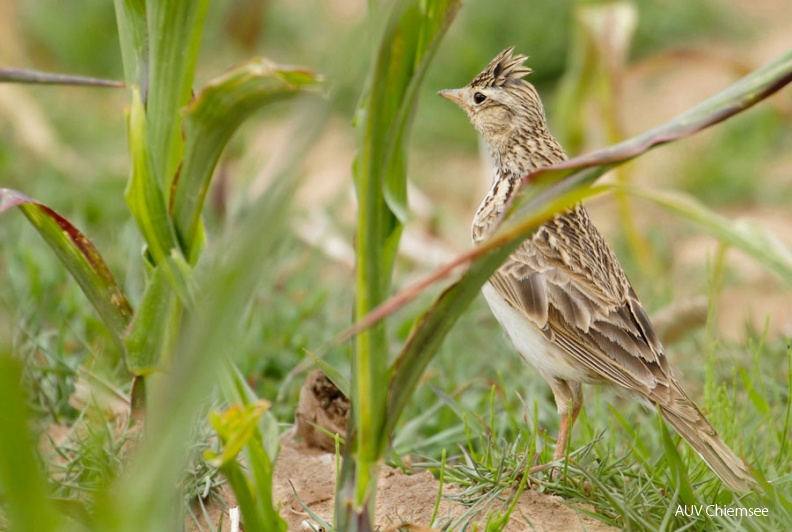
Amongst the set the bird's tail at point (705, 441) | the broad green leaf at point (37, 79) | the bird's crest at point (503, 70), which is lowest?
the bird's tail at point (705, 441)

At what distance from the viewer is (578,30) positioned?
5.60 m

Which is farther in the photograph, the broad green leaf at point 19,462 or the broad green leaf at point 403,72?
the broad green leaf at point 403,72

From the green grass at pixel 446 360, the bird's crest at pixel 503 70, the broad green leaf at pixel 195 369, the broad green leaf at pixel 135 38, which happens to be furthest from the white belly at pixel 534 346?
the broad green leaf at pixel 195 369

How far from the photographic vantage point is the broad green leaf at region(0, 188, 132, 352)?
7.54ft

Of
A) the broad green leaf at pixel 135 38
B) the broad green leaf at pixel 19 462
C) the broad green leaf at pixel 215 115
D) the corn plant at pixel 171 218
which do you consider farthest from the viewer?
the broad green leaf at pixel 135 38

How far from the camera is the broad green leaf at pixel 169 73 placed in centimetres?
234

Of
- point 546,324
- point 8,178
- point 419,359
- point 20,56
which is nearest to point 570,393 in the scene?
point 546,324

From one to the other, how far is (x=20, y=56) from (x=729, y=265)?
525cm

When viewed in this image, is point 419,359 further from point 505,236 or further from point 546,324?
point 546,324

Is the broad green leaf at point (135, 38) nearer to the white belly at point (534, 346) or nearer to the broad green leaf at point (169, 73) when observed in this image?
the broad green leaf at point (169, 73)

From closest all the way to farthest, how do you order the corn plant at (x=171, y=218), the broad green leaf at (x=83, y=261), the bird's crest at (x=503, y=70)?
1. the corn plant at (x=171, y=218)
2. the broad green leaf at (x=83, y=261)
3. the bird's crest at (x=503, y=70)

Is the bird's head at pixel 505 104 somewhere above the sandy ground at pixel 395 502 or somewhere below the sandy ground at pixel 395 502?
above

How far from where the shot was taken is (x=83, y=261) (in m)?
2.39

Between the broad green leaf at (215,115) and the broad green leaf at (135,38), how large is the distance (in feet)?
0.72
